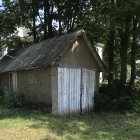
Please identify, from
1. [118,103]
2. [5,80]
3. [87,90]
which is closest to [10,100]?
[87,90]

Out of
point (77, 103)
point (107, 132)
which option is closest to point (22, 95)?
point (77, 103)

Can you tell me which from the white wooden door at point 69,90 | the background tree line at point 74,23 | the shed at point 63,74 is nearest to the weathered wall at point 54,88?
the shed at point 63,74

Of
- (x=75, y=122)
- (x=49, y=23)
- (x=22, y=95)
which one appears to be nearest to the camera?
(x=75, y=122)

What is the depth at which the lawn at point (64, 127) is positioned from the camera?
1359cm

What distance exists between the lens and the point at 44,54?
70.5 feet

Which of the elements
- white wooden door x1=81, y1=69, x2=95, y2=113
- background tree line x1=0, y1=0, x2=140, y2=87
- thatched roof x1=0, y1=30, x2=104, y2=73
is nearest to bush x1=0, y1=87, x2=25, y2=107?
thatched roof x1=0, y1=30, x2=104, y2=73

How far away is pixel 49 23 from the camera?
1307 inches

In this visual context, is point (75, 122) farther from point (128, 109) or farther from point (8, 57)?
point (8, 57)

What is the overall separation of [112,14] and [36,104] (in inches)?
300

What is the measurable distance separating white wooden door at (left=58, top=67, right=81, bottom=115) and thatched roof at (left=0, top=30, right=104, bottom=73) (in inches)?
40.3

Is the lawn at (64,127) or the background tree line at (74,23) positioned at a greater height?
the background tree line at (74,23)

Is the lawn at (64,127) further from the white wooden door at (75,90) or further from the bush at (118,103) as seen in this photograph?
the bush at (118,103)

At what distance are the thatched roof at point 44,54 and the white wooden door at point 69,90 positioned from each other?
1.02 metres

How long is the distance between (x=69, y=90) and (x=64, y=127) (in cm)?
493
